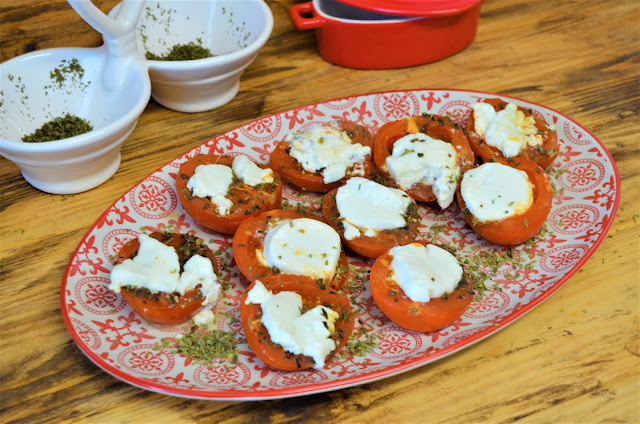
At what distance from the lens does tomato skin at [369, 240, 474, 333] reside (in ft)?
5.40

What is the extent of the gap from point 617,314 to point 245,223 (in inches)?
41.7

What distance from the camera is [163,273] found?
5.57 feet

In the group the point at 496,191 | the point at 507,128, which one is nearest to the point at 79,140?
the point at 496,191

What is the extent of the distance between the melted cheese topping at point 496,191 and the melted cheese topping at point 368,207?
0.19 m

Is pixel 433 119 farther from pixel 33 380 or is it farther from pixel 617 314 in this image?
pixel 33 380

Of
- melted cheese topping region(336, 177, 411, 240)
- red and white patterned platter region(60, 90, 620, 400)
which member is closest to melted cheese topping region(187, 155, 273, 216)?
red and white patterned platter region(60, 90, 620, 400)

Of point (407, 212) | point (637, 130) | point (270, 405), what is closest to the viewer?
point (270, 405)

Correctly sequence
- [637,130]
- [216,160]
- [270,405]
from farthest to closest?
[637,130]
[216,160]
[270,405]

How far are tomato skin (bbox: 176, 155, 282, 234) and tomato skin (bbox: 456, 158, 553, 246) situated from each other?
0.57 m

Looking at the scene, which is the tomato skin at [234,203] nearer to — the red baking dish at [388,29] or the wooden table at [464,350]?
the wooden table at [464,350]

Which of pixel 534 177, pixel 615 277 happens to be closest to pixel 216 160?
pixel 534 177

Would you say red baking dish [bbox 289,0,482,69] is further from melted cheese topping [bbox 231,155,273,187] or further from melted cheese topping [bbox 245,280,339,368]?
melted cheese topping [bbox 245,280,339,368]

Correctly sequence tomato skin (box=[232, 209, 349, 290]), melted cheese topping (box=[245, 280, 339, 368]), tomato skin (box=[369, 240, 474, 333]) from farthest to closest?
tomato skin (box=[232, 209, 349, 290]), tomato skin (box=[369, 240, 474, 333]), melted cheese topping (box=[245, 280, 339, 368])

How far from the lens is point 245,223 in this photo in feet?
6.15
